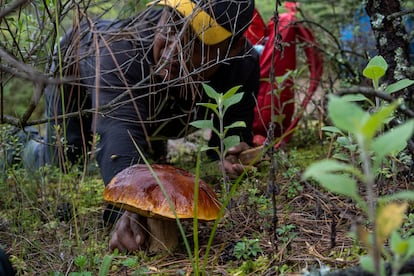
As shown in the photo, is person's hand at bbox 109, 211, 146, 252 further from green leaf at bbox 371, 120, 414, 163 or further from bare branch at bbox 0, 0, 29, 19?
green leaf at bbox 371, 120, 414, 163

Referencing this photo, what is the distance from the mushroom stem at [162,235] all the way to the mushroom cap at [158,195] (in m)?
0.14

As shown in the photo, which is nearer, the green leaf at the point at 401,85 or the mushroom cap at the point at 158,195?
the green leaf at the point at 401,85

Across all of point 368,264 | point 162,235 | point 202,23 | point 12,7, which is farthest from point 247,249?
point 12,7

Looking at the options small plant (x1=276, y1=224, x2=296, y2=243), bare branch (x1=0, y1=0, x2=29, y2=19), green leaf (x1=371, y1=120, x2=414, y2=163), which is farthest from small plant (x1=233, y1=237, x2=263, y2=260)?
bare branch (x1=0, y1=0, x2=29, y2=19)

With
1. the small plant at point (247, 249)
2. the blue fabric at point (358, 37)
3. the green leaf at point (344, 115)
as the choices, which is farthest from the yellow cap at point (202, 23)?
the blue fabric at point (358, 37)

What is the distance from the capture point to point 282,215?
6.99 feet

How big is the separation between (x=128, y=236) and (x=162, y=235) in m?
0.13

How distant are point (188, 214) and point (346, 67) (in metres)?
2.26

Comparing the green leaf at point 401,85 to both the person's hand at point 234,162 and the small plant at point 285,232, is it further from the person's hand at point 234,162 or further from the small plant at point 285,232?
the person's hand at point 234,162

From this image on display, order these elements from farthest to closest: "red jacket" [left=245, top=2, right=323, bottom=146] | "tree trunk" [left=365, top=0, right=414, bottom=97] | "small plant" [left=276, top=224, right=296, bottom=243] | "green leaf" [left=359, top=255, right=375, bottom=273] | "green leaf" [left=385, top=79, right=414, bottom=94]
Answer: "red jacket" [left=245, top=2, right=323, bottom=146], "tree trunk" [left=365, top=0, right=414, bottom=97], "small plant" [left=276, top=224, right=296, bottom=243], "green leaf" [left=385, top=79, right=414, bottom=94], "green leaf" [left=359, top=255, right=375, bottom=273]

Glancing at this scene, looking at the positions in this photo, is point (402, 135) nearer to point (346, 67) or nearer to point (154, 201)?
point (154, 201)

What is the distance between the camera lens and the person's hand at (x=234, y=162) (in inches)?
104

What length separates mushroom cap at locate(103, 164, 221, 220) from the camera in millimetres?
1726

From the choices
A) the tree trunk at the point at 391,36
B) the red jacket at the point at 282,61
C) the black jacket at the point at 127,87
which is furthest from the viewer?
the red jacket at the point at 282,61
